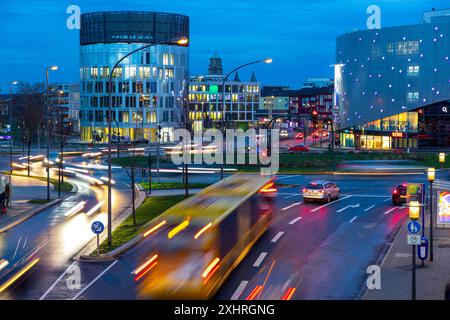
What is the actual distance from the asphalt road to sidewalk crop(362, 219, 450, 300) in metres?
0.76

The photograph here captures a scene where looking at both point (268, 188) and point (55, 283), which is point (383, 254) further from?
point (55, 283)

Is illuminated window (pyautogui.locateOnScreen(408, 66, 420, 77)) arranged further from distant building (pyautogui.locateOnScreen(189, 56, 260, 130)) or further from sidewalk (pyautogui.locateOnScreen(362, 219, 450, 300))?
sidewalk (pyautogui.locateOnScreen(362, 219, 450, 300))

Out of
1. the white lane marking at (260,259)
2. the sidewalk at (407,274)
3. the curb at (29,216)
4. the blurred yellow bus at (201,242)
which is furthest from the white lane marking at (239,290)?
the curb at (29,216)

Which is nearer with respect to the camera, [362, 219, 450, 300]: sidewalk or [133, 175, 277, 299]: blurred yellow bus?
[133, 175, 277, 299]: blurred yellow bus

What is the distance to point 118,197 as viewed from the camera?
47.9 metres

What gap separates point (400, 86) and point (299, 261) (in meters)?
98.1

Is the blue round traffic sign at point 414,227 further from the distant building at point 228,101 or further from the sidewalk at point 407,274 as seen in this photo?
the distant building at point 228,101

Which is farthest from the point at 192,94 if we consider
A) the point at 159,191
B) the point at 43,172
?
the point at 159,191

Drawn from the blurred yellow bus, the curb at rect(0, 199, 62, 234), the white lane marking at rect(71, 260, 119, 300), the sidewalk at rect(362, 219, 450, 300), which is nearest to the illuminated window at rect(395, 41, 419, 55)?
the curb at rect(0, 199, 62, 234)

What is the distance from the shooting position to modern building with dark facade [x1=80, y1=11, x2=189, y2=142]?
447 ft

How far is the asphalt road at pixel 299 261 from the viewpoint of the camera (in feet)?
70.5

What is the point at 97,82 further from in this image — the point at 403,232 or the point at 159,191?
Result: the point at 403,232

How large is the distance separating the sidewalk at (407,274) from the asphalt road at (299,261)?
0.76m

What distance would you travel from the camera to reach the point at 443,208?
31.4 metres
